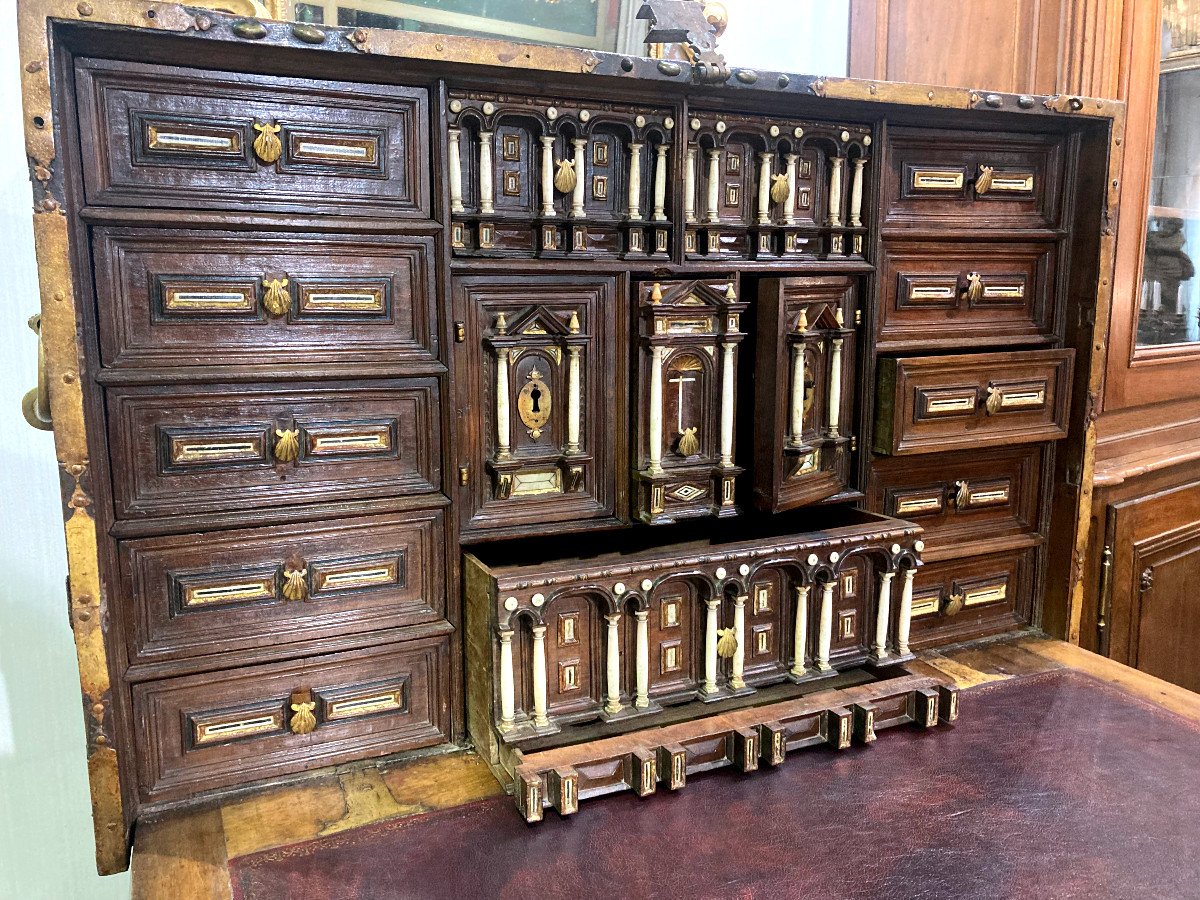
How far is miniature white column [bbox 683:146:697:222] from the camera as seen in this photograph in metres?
1.61

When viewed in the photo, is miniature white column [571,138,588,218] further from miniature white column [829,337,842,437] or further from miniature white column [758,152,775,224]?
miniature white column [829,337,842,437]

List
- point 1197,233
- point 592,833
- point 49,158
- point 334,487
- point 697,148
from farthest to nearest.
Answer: point 1197,233, point 697,148, point 334,487, point 592,833, point 49,158

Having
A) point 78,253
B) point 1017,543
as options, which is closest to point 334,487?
point 78,253

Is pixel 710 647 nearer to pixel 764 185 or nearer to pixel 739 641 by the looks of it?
pixel 739 641

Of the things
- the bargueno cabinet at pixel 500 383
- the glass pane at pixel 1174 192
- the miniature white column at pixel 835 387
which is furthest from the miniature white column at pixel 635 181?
the glass pane at pixel 1174 192

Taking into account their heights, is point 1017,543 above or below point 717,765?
above

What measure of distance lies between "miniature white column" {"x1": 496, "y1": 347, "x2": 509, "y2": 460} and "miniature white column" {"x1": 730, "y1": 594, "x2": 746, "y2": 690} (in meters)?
0.46

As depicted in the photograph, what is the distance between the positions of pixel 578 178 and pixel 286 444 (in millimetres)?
621

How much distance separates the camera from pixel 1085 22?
2188 millimetres

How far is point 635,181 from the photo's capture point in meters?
1.58

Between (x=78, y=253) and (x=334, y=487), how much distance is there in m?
0.47

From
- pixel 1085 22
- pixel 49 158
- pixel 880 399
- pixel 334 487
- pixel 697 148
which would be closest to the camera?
pixel 49 158

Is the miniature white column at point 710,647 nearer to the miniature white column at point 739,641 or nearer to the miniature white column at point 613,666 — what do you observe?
the miniature white column at point 739,641

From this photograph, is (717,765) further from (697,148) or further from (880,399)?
(697,148)
